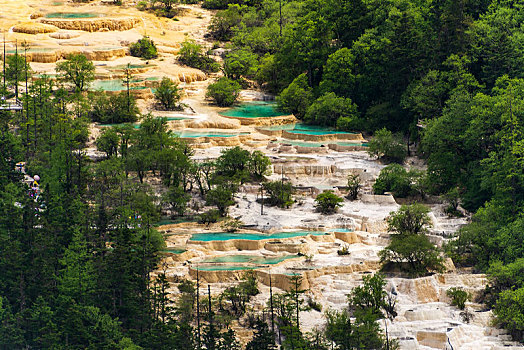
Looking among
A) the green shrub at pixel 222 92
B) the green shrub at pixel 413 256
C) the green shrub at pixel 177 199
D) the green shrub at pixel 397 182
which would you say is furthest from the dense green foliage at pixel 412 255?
the green shrub at pixel 222 92

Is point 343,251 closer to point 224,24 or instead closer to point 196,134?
point 196,134

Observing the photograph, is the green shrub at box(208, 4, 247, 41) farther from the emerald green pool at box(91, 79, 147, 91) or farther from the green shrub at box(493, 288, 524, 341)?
the green shrub at box(493, 288, 524, 341)

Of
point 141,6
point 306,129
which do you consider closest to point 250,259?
point 306,129

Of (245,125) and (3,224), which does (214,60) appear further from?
(3,224)

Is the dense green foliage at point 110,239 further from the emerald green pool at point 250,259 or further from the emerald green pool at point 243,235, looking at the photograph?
the emerald green pool at point 250,259

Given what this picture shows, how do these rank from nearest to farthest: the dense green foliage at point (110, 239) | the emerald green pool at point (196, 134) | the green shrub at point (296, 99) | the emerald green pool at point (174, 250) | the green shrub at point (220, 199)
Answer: the dense green foliage at point (110, 239)
the emerald green pool at point (174, 250)
the green shrub at point (220, 199)
the emerald green pool at point (196, 134)
the green shrub at point (296, 99)
